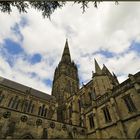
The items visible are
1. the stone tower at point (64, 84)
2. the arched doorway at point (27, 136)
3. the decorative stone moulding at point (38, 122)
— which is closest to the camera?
the arched doorway at point (27, 136)

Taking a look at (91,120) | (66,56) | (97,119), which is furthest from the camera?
(66,56)

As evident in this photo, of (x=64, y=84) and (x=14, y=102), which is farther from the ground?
(x=64, y=84)

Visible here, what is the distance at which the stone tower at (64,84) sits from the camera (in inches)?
1316

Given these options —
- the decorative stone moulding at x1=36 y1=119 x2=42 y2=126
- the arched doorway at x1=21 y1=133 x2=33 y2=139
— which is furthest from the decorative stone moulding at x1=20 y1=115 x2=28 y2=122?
the arched doorway at x1=21 y1=133 x2=33 y2=139

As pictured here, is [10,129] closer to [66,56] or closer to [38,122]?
[38,122]

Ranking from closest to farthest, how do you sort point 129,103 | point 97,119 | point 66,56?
1. point 129,103
2. point 97,119
3. point 66,56

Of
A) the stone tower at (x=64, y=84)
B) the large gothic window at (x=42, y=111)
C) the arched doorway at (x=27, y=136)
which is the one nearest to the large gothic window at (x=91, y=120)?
the arched doorway at (x=27, y=136)

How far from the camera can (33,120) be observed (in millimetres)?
15078

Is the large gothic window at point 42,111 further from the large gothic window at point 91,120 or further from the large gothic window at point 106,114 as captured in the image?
the large gothic window at point 106,114

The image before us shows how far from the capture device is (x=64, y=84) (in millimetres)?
39094

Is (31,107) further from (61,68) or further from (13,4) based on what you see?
(13,4)

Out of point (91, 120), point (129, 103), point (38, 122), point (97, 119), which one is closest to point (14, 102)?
point (38, 122)

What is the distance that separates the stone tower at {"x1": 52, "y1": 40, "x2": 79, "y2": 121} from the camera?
33438 mm

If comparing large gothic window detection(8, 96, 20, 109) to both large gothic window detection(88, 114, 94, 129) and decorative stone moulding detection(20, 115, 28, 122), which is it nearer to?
decorative stone moulding detection(20, 115, 28, 122)
